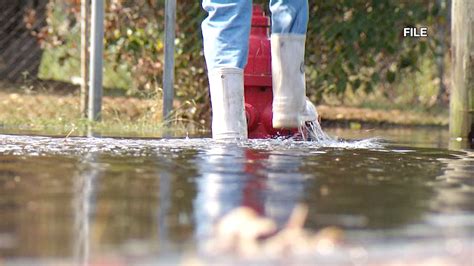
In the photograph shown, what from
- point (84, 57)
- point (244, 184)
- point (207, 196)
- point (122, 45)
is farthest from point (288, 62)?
point (122, 45)

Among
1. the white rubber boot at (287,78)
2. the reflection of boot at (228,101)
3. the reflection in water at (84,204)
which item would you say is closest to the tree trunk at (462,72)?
the white rubber boot at (287,78)

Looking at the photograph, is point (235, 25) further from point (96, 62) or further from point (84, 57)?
point (84, 57)

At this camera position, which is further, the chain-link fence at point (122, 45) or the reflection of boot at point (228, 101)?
the chain-link fence at point (122, 45)

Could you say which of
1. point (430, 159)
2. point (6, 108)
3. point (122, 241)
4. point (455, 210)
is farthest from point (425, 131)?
point (122, 241)

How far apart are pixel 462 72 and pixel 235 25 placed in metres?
2.60

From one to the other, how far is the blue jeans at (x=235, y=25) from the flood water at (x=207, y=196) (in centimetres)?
44

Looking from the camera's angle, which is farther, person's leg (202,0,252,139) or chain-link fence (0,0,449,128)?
chain-link fence (0,0,449,128)

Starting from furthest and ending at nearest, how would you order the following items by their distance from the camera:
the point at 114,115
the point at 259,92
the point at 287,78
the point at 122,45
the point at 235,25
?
1. the point at 122,45
2. the point at 114,115
3. the point at 259,92
4. the point at 287,78
5. the point at 235,25

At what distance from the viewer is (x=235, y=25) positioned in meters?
6.38

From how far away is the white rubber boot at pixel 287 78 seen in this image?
21.5 ft

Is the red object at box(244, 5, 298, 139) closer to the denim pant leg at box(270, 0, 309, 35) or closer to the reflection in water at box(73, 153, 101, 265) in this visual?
the denim pant leg at box(270, 0, 309, 35)

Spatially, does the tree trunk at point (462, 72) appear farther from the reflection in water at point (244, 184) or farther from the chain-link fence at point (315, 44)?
the reflection in water at point (244, 184)

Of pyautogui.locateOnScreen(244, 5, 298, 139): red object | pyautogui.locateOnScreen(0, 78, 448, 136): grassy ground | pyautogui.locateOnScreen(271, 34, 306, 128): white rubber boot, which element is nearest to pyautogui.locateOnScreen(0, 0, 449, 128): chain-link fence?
pyautogui.locateOnScreen(0, 78, 448, 136): grassy ground

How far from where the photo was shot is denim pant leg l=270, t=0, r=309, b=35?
6.48 meters
